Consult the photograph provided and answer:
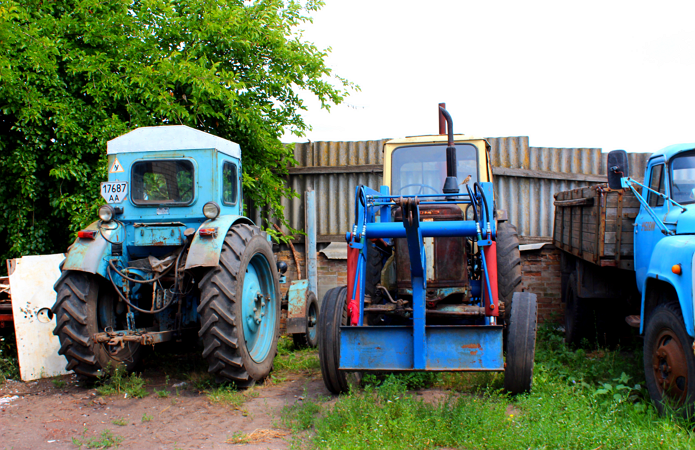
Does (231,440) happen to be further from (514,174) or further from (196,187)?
Answer: (514,174)

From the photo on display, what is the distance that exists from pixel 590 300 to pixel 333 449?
446 centimetres

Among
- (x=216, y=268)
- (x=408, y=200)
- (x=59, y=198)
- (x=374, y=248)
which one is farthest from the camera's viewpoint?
(x=59, y=198)

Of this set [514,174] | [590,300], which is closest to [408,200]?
[590,300]

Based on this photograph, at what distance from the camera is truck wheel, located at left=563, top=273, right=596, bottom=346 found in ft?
22.0

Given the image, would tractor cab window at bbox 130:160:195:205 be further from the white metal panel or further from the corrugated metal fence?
the corrugated metal fence

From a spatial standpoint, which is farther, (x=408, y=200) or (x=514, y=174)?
(x=514, y=174)

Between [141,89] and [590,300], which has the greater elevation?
[141,89]

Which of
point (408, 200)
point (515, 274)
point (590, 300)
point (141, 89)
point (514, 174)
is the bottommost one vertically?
point (590, 300)

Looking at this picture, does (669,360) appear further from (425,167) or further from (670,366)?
(425,167)

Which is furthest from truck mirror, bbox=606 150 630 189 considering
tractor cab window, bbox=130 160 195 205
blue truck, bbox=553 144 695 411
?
tractor cab window, bbox=130 160 195 205

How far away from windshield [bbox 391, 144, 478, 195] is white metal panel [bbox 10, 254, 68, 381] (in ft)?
13.5

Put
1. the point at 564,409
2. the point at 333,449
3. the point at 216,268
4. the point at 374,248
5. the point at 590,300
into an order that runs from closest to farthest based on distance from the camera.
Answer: the point at 333,449
the point at 564,409
the point at 216,268
the point at 374,248
the point at 590,300

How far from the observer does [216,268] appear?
198 inches

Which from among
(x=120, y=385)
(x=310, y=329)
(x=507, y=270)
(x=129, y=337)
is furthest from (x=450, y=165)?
(x=120, y=385)
